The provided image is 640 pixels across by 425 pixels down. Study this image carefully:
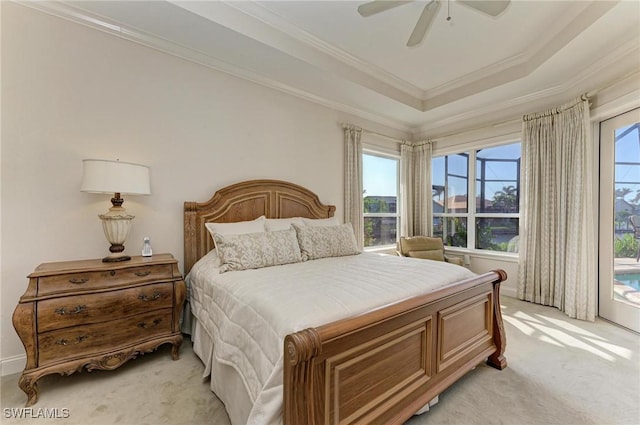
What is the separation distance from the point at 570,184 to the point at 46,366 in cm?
494

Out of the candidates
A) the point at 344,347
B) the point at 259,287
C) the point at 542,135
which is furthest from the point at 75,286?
the point at 542,135

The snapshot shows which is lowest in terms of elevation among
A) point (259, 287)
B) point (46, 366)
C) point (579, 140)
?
point (46, 366)

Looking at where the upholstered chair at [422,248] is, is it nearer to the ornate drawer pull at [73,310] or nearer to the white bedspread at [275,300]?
the white bedspread at [275,300]

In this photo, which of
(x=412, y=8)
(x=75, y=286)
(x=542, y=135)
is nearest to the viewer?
(x=75, y=286)

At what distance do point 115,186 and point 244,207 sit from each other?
4.10 feet

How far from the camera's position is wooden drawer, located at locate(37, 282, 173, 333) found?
1783 millimetres

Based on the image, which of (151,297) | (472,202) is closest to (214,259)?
(151,297)

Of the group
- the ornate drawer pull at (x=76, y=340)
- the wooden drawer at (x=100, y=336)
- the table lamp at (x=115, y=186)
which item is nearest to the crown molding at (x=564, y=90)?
the table lamp at (x=115, y=186)

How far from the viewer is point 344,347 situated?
1.25 meters

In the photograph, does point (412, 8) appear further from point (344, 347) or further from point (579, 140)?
point (344, 347)

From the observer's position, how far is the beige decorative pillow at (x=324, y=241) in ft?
9.19

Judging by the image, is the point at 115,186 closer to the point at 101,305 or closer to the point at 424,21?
the point at 101,305

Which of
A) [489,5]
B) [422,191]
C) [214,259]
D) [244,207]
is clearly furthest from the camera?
[422,191]

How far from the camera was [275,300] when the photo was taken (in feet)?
4.84
